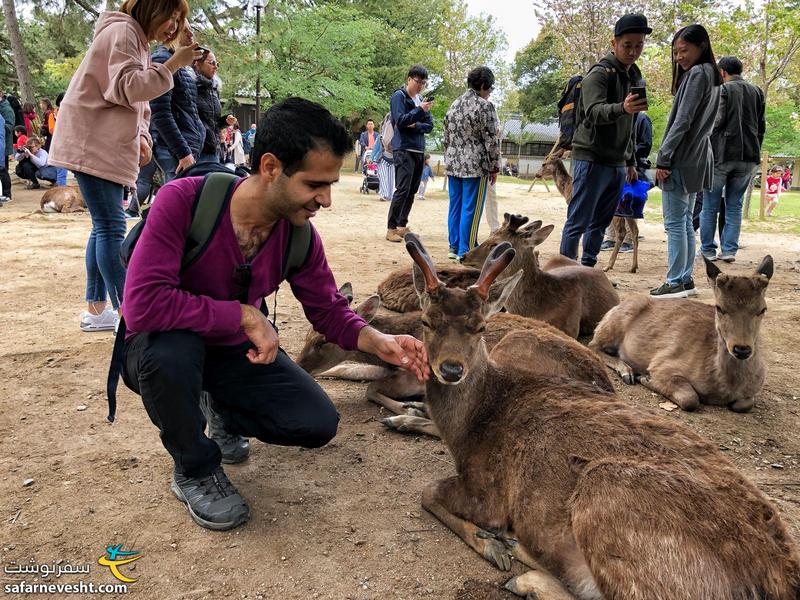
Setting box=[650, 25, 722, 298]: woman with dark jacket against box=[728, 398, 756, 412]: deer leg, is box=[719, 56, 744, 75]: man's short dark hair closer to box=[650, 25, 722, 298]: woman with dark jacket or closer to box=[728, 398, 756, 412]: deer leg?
box=[650, 25, 722, 298]: woman with dark jacket

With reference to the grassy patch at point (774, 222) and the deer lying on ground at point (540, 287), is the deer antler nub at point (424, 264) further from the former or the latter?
the grassy patch at point (774, 222)

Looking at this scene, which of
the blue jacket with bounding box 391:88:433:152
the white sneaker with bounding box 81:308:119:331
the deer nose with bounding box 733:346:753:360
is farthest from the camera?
the blue jacket with bounding box 391:88:433:152

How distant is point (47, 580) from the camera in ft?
8.47

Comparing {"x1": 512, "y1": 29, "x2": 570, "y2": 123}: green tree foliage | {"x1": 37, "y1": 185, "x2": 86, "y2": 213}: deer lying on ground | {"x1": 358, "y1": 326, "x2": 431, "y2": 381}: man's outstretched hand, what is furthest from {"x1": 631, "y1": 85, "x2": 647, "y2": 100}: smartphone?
{"x1": 512, "y1": 29, "x2": 570, "y2": 123}: green tree foliage

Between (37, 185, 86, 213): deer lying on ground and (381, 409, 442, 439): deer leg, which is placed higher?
(37, 185, 86, 213): deer lying on ground

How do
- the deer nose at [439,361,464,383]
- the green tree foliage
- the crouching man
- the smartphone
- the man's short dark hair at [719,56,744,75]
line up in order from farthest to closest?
the green tree foliage < the man's short dark hair at [719,56,744,75] < the smartphone < the deer nose at [439,361,464,383] < the crouching man

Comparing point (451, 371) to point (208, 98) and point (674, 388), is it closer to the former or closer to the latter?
point (674, 388)

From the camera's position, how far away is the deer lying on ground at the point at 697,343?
4523 millimetres

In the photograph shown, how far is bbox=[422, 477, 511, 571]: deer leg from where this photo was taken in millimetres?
2834

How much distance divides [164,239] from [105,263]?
250 centimetres

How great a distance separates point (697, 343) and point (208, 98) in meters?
5.41

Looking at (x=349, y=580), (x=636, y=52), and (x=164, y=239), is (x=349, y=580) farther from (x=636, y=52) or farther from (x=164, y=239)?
(x=636, y=52)

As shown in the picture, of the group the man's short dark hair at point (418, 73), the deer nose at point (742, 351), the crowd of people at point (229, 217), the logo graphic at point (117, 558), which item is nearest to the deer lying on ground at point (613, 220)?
the crowd of people at point (229, 217)

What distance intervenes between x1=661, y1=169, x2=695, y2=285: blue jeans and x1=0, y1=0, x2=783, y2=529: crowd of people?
0.02 meters
